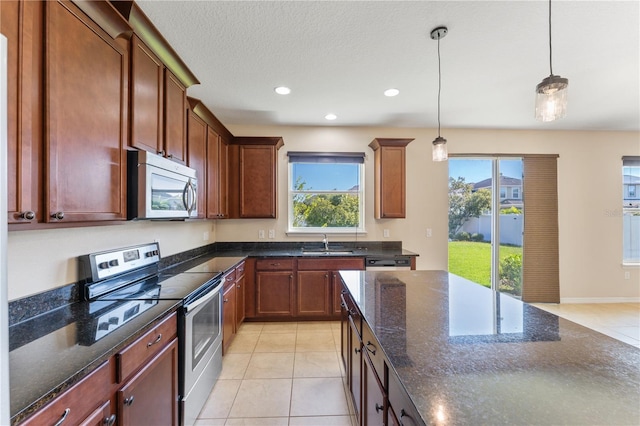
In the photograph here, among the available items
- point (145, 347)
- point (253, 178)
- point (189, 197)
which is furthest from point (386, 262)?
point (145, 347)

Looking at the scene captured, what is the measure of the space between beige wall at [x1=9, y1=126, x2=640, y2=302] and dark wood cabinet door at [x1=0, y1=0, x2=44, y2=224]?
2.91 m

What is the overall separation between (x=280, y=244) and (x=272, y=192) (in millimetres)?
809

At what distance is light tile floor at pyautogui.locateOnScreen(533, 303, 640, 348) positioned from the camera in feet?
10.4

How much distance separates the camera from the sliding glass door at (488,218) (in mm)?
4188

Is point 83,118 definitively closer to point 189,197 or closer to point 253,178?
point 189,197

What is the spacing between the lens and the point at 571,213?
4.16 m

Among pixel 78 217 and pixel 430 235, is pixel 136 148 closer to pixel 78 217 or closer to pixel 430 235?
pixel 78 217

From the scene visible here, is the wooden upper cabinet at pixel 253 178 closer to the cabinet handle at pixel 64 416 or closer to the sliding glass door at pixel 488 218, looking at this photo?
the sliding glass door at pixel 488 218

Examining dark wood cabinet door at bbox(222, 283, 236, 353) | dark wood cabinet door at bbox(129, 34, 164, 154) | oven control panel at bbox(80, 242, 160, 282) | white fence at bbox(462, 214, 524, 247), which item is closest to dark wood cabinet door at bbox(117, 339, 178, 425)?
oven control panel at bbox(80, 242, 160, 282)

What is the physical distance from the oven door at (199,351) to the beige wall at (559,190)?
1.92m

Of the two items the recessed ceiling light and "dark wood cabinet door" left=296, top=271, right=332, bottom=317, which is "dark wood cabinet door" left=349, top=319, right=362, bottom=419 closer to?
"dark wood cabinet door" left=296, top=271, right=332, bottom=317

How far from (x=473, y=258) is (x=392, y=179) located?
189 centimetres

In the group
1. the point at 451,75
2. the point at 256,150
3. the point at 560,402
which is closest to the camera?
the point at 560,402

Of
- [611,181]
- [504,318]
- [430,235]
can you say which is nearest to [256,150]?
[430,235]
